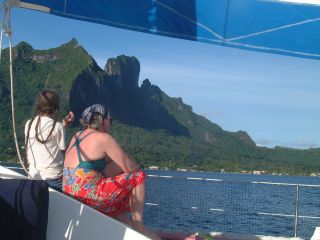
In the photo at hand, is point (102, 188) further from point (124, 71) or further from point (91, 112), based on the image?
point (124, 71)

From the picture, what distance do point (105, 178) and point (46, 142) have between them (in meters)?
0.46

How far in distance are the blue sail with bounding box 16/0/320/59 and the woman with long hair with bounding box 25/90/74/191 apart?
2.10 ft

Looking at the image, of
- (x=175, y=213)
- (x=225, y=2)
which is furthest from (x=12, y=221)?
(x=175, y=213)

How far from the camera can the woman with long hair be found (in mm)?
3086

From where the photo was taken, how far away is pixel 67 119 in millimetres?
3355

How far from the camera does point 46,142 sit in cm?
308

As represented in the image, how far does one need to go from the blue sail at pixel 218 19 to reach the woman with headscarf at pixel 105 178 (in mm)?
673

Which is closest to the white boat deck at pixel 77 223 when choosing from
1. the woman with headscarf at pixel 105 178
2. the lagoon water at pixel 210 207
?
the woman with headscarf at pixel 105 178

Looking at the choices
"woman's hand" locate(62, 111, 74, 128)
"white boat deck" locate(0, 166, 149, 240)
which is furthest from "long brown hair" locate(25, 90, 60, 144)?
"white boat deck" locate(0, 166, 149, 240)

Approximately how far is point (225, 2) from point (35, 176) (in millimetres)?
1519

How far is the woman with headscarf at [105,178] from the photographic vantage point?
9.08 ft

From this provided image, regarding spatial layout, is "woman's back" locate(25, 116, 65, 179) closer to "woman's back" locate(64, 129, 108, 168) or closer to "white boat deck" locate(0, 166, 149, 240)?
"woman's back" locate(64, 129, 108, 168)

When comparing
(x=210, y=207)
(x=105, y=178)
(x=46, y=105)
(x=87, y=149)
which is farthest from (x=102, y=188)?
(x=210, y=207)

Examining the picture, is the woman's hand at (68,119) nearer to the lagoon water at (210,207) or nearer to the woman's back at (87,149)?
the woman's back at (87,149)
